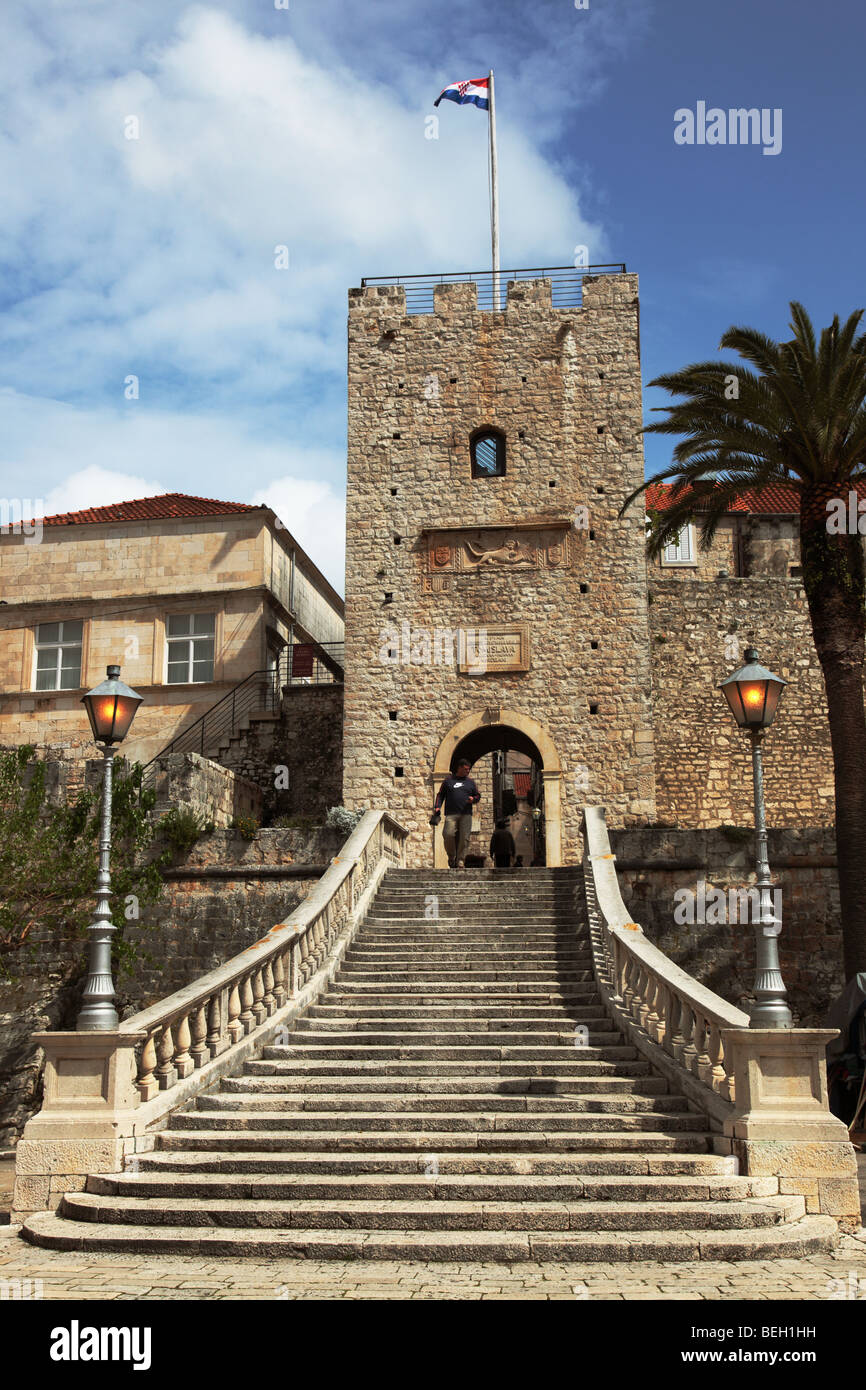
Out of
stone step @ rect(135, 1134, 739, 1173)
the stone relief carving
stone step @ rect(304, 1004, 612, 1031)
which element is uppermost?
the stone relief carving

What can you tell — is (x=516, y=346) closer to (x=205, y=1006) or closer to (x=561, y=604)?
(x=561, y=604)

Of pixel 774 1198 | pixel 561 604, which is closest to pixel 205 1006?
pixel 774 1198

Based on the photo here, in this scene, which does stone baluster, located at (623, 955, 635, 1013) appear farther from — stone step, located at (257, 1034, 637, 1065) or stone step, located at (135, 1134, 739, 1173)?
stone step, located at (135, 1134, 739, 1173)

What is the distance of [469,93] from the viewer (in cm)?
2250

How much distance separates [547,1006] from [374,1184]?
160 inches

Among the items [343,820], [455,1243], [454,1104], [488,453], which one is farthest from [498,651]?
[455,1243]

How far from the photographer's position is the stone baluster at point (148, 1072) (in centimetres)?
865

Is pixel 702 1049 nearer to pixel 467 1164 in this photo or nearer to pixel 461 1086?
pixel 461 1086

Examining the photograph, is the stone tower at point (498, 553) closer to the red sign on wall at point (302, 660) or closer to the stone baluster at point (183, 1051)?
the red sign on wall at point (302, 660)

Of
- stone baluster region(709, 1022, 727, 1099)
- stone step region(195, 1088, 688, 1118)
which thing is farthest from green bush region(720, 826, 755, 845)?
stone baluster region(709, 1022, 727, 1099)

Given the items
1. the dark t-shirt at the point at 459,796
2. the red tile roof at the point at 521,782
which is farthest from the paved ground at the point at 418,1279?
the red tile roof at the point at 521,782

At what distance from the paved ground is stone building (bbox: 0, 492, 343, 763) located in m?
16.8

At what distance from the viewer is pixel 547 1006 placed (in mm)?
11469

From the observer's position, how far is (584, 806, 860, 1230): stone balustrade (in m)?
7.71
